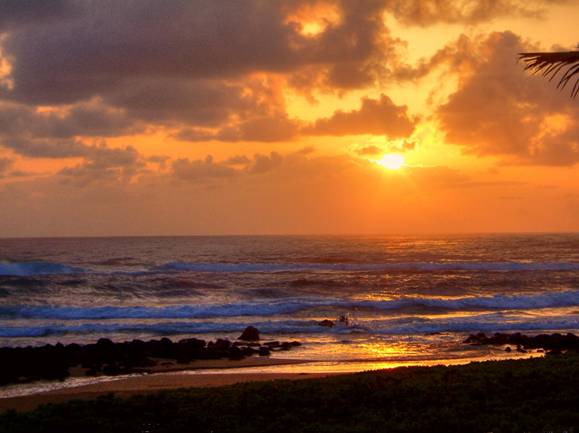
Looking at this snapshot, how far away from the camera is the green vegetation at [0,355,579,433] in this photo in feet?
29.8

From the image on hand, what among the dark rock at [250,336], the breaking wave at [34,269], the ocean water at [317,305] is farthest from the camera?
the breaking wave at [34,269]

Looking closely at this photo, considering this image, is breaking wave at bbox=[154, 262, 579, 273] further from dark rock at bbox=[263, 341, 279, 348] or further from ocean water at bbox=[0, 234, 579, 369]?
dark rock at bbox=[263, 341, 279, 348]

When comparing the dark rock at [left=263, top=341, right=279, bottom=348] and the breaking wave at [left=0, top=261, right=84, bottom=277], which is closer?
the dark rock at [left=263, top=341, right=279, bottom=348]

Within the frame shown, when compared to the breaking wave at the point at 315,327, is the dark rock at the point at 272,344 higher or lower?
higher

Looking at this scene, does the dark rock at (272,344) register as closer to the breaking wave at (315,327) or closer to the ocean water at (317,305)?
the ocean water at (317,305)

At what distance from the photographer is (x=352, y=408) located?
10016mm

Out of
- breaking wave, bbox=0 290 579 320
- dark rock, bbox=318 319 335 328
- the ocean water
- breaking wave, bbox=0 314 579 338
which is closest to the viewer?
the ocean water

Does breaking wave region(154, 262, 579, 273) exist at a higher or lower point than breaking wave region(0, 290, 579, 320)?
higher

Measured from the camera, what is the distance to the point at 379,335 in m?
23.2

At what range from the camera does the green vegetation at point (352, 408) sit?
9078 millimetres

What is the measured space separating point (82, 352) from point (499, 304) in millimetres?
22273

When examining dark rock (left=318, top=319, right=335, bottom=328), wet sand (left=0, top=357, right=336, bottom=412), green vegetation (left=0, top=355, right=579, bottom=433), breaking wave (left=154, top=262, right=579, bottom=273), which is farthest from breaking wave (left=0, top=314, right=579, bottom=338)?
breaking wave (left=154, top=262, right=579, bottom=273)

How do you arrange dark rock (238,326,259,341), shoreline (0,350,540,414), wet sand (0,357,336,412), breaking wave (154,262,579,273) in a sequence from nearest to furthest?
wet sand (0,357,336,412), shoreline (0,350,540,414), dark rock (238,326,259,341), breaking wave (154,262,579,273)

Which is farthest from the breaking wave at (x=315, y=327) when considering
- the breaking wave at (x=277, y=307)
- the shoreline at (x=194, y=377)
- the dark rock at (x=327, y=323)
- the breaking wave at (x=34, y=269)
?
the breaking wave at (x=34, y=269)
